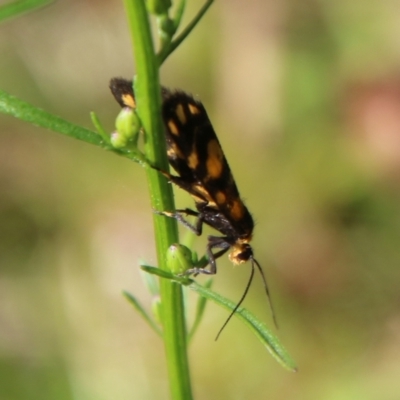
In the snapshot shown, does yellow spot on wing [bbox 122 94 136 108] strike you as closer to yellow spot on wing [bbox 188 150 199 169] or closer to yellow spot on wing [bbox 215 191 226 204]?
yellow spot on wing [bbox 188 150 199 169]

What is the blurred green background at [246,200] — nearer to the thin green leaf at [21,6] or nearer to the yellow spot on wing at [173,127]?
the yellow spot on wing at [173,127]

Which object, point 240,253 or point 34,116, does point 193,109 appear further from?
point 240,253

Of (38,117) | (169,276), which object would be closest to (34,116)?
(38,117)

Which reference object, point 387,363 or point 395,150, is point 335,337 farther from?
point 395,150

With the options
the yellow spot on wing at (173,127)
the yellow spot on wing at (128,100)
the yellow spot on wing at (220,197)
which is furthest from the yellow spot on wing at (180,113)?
the yellow spot on wing at (220,197)

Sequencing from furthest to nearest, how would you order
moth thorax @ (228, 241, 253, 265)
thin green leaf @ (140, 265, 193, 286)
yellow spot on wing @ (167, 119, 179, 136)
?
moth thorax @ (228, 241, 253, 265)
yellow spot on wing @ (167, 119, 179, 136)
thin green leaf @ (140, 265, 193, 286)

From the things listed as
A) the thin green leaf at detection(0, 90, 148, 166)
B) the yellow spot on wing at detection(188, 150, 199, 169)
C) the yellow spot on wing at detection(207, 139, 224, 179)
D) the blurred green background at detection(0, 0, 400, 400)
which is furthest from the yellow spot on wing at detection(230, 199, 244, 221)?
the blurred green background at detection(0, 0, 400, 400)
